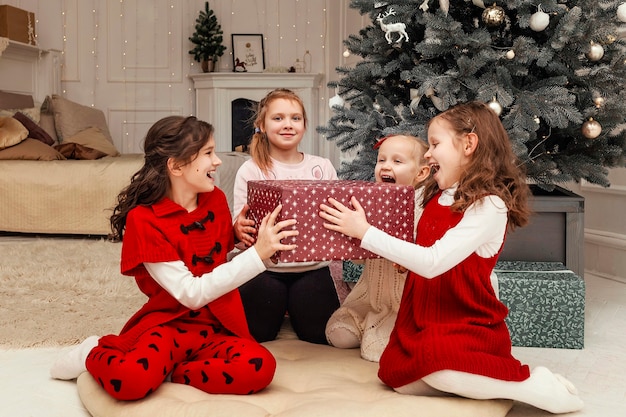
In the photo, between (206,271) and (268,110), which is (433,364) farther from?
(268,110)

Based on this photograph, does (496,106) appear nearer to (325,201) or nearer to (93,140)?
(325,201)

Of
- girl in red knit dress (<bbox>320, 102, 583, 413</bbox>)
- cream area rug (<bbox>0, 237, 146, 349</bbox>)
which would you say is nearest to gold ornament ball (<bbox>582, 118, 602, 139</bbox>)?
girl in red knit dress (<bbox>320, 102, 583, 413</bbox>)

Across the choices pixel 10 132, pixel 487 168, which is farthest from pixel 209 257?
pixel 10 132

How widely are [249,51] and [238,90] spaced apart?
42 cm

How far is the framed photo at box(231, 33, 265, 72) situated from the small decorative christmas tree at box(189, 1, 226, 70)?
0.60 ft

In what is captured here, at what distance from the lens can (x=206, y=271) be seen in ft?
5.85

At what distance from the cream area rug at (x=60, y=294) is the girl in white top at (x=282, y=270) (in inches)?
20.1

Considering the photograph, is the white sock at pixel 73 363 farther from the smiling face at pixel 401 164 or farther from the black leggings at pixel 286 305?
the smiling face at pixel 401 164

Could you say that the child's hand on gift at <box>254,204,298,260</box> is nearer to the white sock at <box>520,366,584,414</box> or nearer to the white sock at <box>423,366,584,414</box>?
the white sock at <box>423,366,584,414</box>

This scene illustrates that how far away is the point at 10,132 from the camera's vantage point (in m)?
4.60

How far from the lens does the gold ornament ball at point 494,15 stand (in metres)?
2.36

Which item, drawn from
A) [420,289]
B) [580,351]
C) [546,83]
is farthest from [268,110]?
[580,351]

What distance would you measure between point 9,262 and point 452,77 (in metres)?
2.26

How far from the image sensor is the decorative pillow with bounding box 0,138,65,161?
14.9ft
